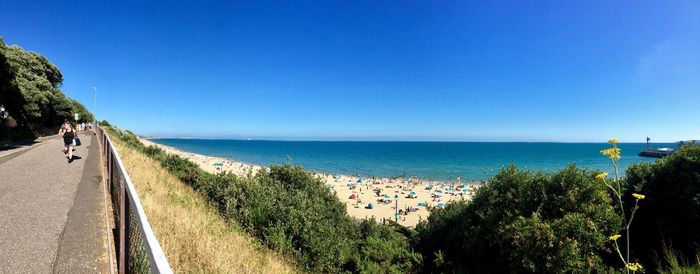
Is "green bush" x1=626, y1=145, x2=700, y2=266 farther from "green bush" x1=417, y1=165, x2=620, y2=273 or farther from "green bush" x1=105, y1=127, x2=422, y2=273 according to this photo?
"green bush" x1=105, y1=127, x2=422, y2=273

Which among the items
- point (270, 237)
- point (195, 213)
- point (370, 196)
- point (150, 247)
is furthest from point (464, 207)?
point (370, 196)

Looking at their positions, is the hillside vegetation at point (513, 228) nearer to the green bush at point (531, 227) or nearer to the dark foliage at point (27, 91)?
the green bush at point (531, 227)

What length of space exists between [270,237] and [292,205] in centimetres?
185

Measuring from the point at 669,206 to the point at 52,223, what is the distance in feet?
41.3

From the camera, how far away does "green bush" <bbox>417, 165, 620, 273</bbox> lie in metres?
6.98

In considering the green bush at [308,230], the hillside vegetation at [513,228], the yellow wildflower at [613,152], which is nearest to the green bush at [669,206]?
the hillside vegetation at [513,228]

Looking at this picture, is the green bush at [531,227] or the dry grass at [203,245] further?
the green bush at [531,227]

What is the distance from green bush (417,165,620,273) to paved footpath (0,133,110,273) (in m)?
6.92

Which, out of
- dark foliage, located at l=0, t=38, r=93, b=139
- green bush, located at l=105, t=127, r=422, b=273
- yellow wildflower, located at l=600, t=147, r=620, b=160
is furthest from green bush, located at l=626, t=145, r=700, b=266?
dark foliage, located at l=0, t=38, r=93, b=139

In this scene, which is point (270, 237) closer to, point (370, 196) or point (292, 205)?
point (292, 205)

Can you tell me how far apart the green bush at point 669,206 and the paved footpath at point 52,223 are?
1042 centimetres

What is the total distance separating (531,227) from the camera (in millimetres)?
7199

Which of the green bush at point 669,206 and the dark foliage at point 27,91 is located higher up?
the dark foliage at point 27,91

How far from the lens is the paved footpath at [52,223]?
4219 millimetres
